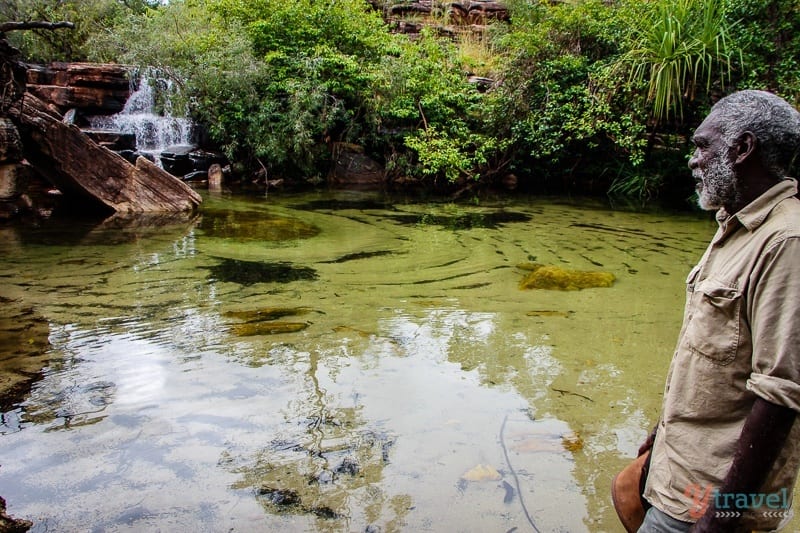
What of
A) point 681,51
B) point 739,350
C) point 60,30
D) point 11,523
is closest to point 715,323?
point 739,350

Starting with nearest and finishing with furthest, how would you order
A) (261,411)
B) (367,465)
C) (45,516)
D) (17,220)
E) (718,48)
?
1. (45,516)
2. (367,465)
3. (261,411)
4. (17,220)
5. (718,48)

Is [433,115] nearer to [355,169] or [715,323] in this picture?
[355,169]

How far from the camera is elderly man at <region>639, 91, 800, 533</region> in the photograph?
3.75ft

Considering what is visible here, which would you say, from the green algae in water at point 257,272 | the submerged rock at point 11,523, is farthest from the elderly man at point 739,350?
the green algae in water at point 257,272

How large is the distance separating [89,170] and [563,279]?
6.79 meters

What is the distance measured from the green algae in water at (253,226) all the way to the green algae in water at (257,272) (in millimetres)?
1262

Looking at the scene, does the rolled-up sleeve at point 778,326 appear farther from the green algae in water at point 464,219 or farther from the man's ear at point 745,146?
the green algae in water at point 464,219

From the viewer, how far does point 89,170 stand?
8391mm

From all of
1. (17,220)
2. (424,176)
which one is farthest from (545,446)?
(424,176)

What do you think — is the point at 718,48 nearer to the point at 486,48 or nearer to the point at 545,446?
the point at 486,48

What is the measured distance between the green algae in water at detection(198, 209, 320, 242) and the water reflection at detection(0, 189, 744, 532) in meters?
0.95

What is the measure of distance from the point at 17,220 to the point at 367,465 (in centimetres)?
741

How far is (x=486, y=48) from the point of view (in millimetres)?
16219

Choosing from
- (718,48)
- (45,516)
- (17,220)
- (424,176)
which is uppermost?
(718,48)
